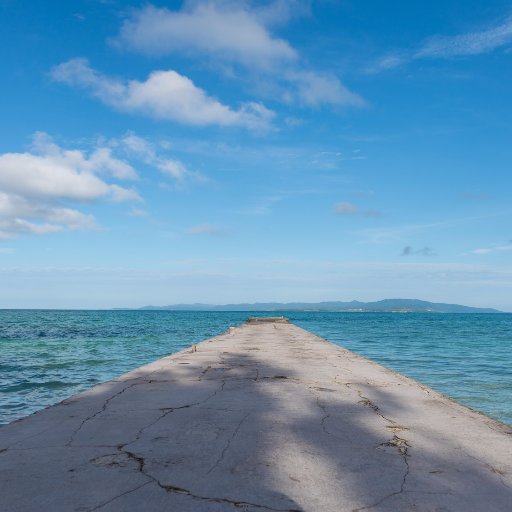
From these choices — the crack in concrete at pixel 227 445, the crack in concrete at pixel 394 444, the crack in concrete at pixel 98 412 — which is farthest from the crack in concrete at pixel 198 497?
the crack in concrete at pixel 98 412

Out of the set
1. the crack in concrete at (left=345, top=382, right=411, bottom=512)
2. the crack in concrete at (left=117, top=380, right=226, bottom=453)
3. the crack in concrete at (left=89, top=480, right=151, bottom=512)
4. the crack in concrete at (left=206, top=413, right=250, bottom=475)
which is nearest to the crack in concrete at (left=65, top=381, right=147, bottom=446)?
the crack in concrete at (left=117, top=380, right=226, bottom=453)

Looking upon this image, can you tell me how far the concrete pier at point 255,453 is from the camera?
222 centimetres

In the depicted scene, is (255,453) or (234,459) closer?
(234,459)

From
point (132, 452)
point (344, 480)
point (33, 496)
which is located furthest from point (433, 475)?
point (33, 496)

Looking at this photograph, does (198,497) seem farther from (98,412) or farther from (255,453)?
(98,412)

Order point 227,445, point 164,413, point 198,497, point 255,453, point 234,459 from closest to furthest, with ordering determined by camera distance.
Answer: point 198,497, point 234,459, point 255,453, point 227,445, point 164,413

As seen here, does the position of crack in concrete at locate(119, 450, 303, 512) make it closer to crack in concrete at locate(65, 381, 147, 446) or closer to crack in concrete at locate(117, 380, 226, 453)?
crack in concrete at locate(117, 380, 226, 453)

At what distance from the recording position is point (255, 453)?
9.44 feet

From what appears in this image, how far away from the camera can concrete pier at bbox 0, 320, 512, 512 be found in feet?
7.28

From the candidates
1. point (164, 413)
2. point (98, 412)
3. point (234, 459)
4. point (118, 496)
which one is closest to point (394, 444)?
point (234, 459)

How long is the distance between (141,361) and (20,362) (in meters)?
3.83

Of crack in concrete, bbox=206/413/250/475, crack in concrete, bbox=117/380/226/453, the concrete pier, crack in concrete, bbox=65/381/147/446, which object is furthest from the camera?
crack in concrete, bbox=65/381/147/446

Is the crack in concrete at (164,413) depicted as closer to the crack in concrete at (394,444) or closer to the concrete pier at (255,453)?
the concrete pier at (255,453)

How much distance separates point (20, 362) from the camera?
13.7m
